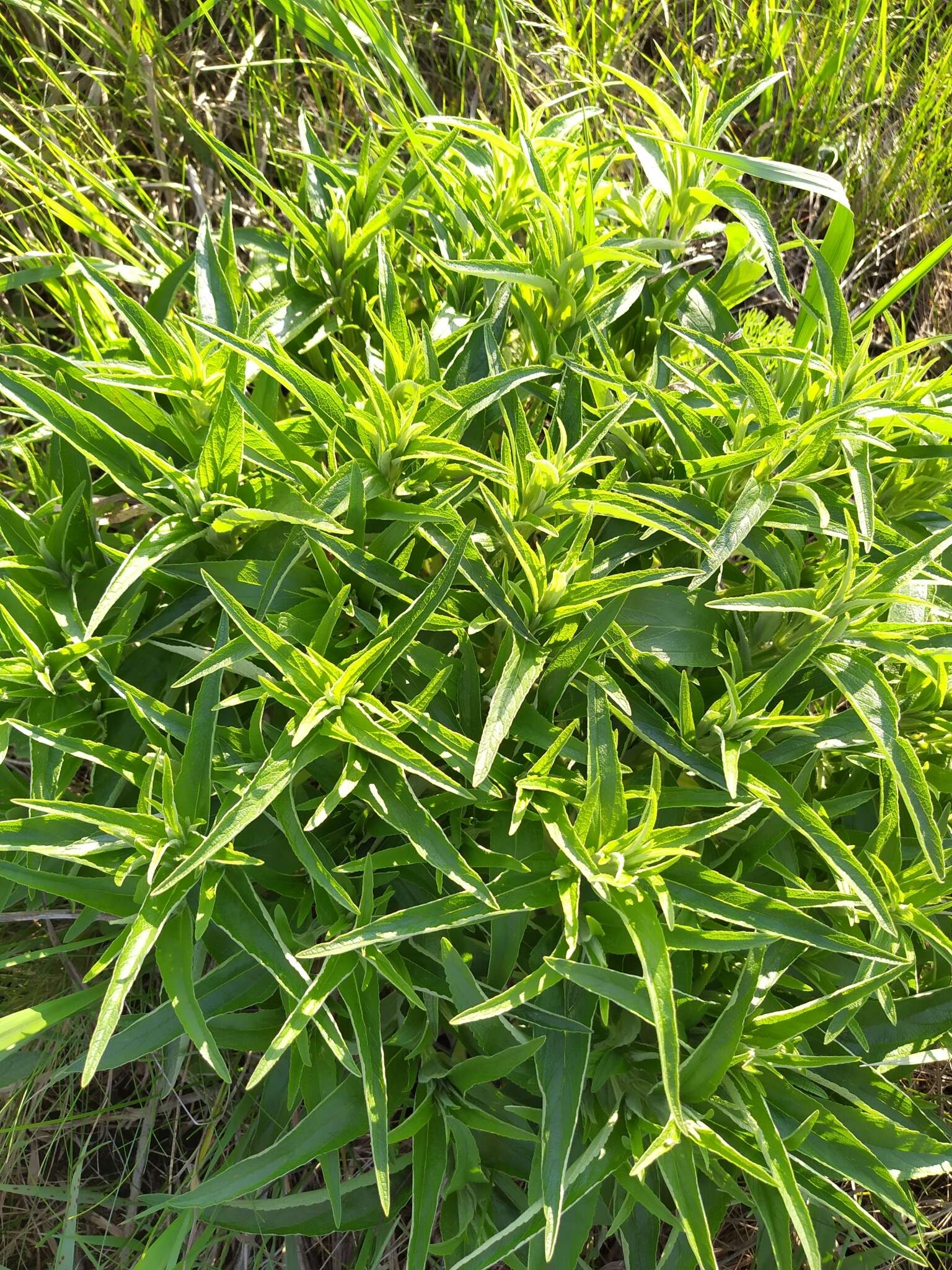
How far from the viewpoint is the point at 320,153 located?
1334 millimetres

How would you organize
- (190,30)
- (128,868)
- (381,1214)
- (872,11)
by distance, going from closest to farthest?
(128,868)
(381,1214)
(190,30)
(872,11)

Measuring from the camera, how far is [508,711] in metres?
0.88

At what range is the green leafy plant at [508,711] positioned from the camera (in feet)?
2.97

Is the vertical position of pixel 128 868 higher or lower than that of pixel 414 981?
higher

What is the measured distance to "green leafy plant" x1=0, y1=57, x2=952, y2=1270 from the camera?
2.97 feet

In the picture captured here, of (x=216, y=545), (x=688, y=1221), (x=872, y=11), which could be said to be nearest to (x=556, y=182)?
(x=216, y=545)

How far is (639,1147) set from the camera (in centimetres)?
97

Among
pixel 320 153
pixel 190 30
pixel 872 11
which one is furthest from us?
pixel 872 11

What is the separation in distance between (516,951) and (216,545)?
0.56m

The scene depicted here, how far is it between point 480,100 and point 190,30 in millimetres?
583

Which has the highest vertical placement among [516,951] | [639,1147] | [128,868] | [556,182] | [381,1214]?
[556,182]

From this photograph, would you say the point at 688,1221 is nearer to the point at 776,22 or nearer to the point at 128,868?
the point at 128,868

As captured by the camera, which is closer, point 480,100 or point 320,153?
point 320,153

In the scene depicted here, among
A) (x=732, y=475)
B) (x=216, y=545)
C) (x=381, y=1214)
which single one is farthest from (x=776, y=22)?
(x=381, y=1214)
